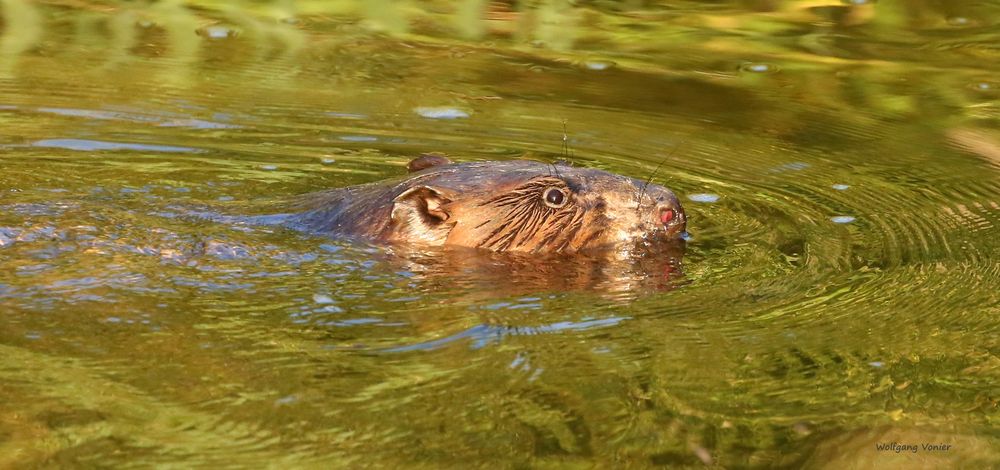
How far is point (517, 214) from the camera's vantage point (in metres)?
6.81

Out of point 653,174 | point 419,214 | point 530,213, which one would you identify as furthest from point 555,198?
point 653,174

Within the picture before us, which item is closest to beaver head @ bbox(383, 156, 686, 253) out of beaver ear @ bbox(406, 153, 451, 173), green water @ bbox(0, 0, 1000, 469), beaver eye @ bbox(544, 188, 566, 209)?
beaver eye @ bbox(544, 188, 566, 209)

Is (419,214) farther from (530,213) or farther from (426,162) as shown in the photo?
(426,162)

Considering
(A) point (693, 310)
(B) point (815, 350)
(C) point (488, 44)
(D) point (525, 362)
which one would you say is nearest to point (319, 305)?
(D) point (525, 362)

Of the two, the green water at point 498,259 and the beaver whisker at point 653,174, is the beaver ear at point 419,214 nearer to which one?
the green water at point 498,259

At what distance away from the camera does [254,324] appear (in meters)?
5.42

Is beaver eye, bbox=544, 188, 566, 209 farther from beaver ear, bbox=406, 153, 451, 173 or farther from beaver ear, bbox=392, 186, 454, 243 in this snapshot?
beaver ear, bbox=406, 153, 451, 173

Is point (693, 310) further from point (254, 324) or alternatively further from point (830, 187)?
point (830, 187)

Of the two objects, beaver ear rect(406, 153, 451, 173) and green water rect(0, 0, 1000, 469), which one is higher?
beaver ear rect(406, 153, 451, 173)

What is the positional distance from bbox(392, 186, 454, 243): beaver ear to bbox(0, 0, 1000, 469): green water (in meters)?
0.26

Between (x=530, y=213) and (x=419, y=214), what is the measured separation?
1.78 ft

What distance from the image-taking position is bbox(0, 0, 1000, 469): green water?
15.0 feet

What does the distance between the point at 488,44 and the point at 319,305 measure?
5.76 m

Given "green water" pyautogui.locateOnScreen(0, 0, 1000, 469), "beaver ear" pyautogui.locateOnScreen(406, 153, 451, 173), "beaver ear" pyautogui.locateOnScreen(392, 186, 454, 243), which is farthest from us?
"beaver ear" pyautogui.locateOnScreen(406, 153, 451, 173)
